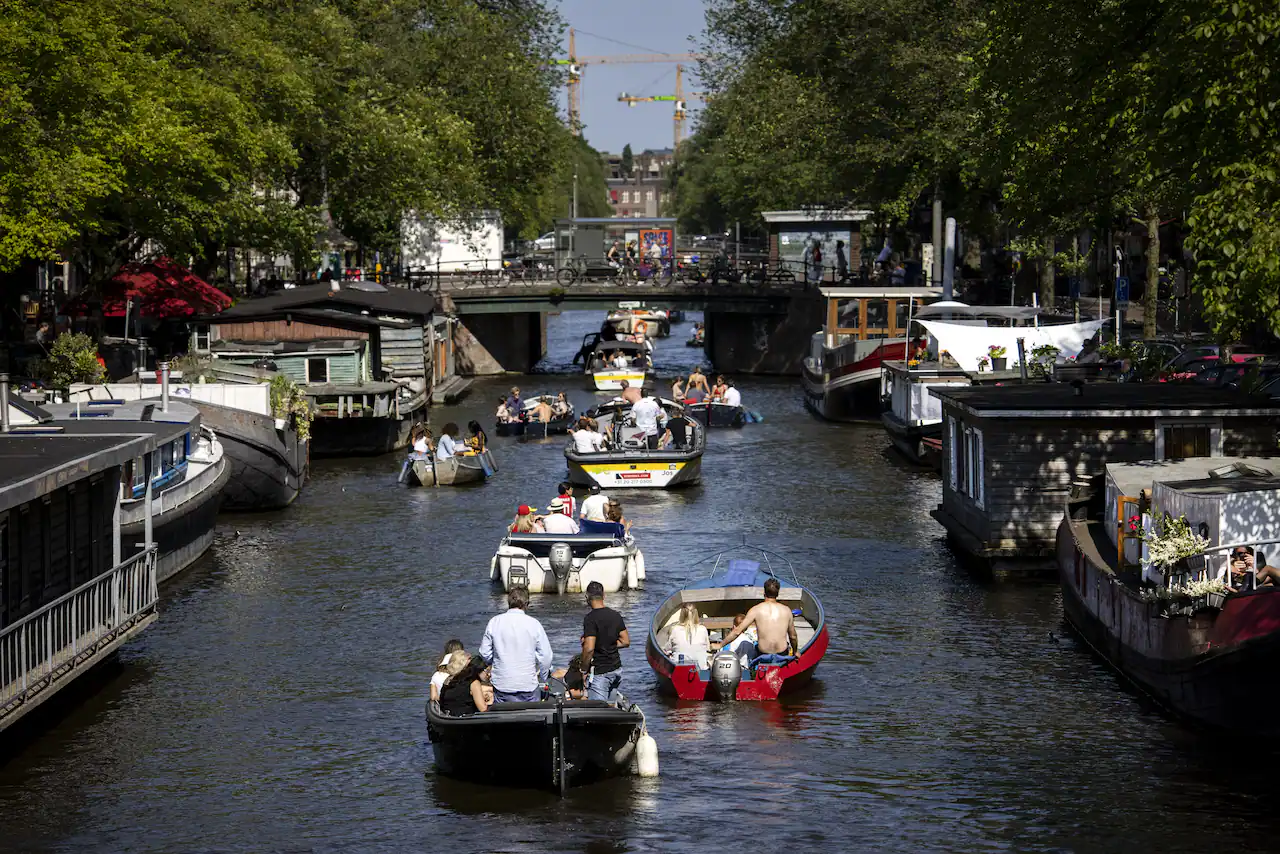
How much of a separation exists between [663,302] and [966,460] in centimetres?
4444

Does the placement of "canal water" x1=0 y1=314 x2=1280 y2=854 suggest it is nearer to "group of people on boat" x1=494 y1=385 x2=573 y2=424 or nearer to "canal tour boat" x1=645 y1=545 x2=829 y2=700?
"canal tour boat" x1=645 y1=545 x2=829 y2=700

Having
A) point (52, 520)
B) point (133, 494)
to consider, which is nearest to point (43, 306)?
point (133, 494)

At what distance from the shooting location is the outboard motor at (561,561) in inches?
1088

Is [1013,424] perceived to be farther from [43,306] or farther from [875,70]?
[43,306]

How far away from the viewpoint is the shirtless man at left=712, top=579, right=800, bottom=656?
21.4 meters

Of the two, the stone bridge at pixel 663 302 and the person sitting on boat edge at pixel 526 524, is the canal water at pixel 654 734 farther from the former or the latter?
the stone bridge at pixel 663 302

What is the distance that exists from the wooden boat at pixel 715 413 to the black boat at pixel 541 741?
35.7 meters

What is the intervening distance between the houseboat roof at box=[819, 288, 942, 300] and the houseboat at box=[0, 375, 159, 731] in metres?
36.7

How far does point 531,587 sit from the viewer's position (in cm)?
2797

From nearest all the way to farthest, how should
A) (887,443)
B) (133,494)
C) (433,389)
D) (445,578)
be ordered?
(133,494) → (445,578) → (887,443) → (433,389)

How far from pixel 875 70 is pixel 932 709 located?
142ft

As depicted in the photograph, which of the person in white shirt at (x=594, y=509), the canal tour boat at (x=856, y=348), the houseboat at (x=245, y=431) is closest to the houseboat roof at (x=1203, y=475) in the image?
the person in white shirt at (x=594, y=509)

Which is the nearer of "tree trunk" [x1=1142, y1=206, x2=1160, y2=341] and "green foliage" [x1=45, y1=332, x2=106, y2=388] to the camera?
"green foliage" [x1=45, y1=332, x2=106, y2=388]

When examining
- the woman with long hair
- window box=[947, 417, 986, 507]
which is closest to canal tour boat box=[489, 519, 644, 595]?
the woman with long hair
